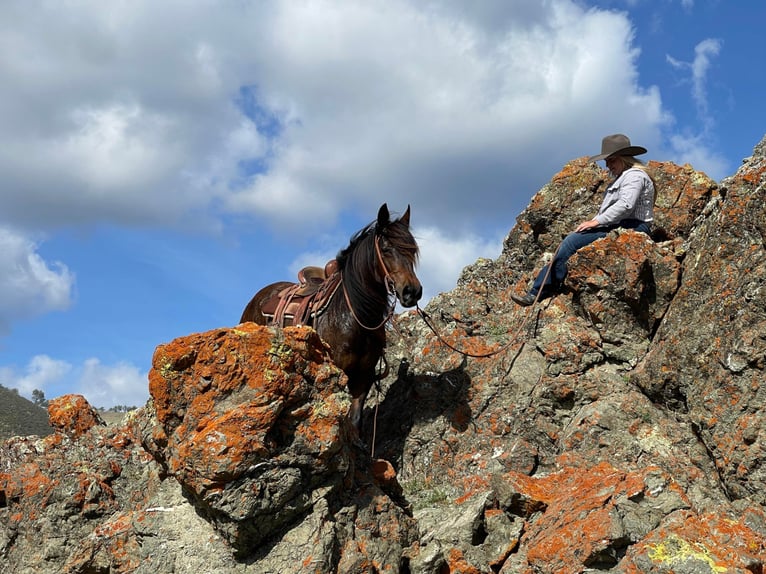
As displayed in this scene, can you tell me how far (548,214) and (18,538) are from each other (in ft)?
26.6

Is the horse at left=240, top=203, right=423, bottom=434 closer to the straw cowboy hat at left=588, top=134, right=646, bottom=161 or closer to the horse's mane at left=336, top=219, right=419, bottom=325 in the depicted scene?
the horse's mane at left=336, top=219, right=419, bottom=325

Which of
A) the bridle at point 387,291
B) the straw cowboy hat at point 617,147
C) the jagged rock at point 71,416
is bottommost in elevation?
the jagged rock at point 71,416

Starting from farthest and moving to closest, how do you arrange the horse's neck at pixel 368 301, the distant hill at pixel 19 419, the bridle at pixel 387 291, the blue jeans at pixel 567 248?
1. the distant hill at pixel 19 419
2. the blue jeans at pixel 567 248
3. the horse's neck at pixel 368 301
4. the bridle at pixel 387 291

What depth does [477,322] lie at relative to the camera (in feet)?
29.4

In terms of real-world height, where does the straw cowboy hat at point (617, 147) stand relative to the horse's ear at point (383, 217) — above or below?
above

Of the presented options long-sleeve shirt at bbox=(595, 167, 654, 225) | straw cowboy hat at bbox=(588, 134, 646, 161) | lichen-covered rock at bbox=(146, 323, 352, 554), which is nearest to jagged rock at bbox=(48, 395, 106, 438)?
lichen-covered rock at bbox=(146, 323, 352, 554)

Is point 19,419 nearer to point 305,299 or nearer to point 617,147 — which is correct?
point 305,299

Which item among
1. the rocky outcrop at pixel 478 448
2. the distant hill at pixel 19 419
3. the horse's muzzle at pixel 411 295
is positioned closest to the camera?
the rocky outcrop at pixel 478 448

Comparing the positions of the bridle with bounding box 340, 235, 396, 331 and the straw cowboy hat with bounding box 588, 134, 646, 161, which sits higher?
the straw cowboy hat with bounding box 588, 134, 646, 161

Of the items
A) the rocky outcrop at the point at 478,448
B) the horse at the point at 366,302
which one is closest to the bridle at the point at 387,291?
the horse at the point at 366,302

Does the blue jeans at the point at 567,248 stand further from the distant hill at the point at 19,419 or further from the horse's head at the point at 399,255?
the distant hill at the point at 19,419

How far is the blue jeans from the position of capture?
27.3ft

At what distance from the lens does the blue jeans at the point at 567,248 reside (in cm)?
831

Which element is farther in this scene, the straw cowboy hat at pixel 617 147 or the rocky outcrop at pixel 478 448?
the straw cowboy hat at pixel 617 147
